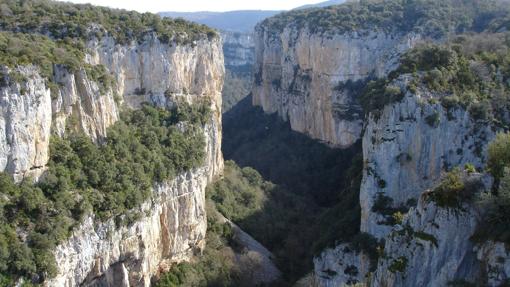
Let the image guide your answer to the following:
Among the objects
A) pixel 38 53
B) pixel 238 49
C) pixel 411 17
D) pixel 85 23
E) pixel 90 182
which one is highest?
pixel 411 17

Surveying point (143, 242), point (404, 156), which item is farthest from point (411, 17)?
point (143, 242)

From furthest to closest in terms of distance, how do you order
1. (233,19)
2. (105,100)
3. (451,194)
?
(233,19)
(105,100)
(451,194)

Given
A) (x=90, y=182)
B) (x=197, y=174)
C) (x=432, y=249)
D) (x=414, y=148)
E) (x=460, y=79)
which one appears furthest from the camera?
(x=197, y=174)

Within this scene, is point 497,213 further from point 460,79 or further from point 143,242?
point 143,242

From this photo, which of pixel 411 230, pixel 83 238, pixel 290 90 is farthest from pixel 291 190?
pixel 411 230

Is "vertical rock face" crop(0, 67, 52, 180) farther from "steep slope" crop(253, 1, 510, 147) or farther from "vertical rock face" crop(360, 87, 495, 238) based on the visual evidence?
"steep slope" crop(253, 1, 510, 147)

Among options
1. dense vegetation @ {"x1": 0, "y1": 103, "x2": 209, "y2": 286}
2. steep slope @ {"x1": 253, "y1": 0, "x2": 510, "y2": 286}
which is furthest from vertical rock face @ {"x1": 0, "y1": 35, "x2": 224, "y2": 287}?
steep slope @ {"x1": 253, "y1": 0, "x2": 510, "y2": 286}

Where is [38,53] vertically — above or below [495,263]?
above
